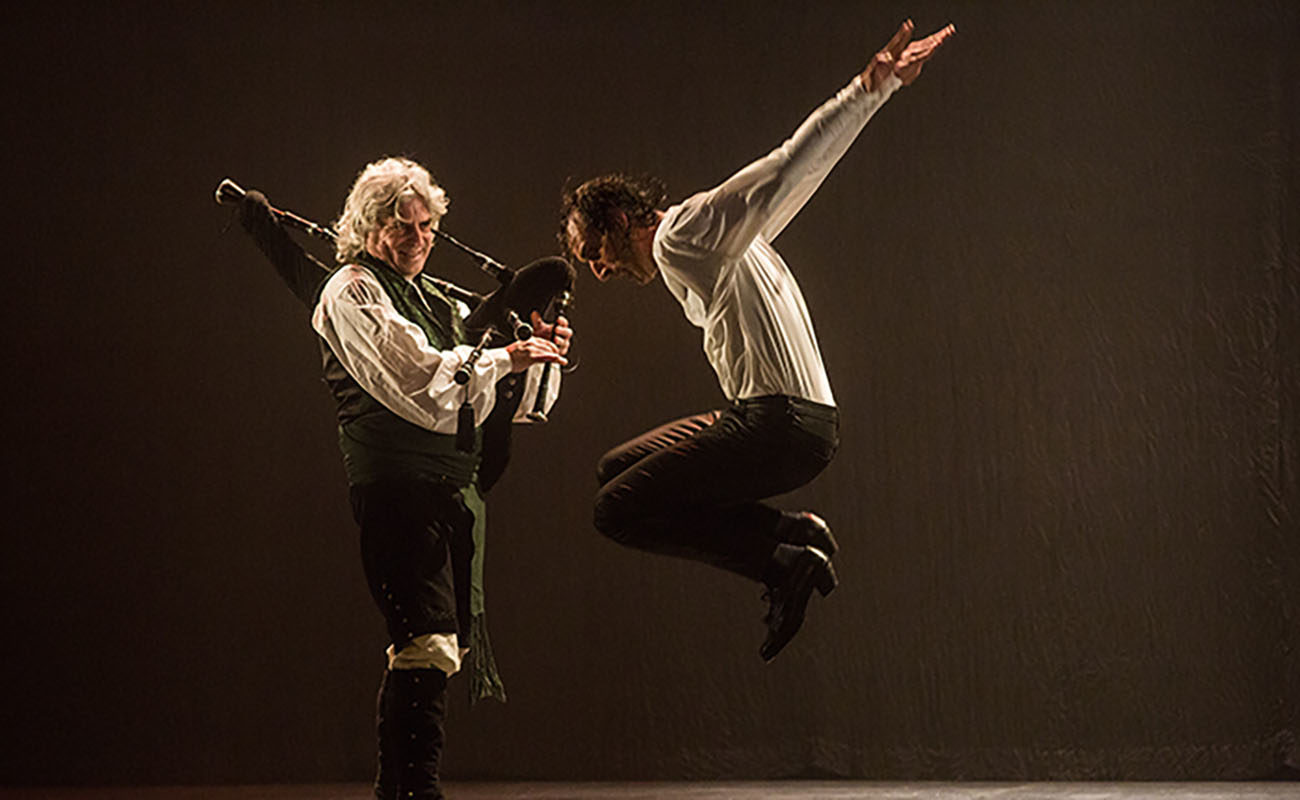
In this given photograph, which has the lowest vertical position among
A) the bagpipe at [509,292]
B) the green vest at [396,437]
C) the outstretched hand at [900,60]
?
the green vest at [396,437]

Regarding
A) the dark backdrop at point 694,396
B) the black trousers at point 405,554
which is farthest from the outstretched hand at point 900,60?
the dark backdrop at point 694,396

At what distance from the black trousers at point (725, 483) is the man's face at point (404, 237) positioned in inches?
34.6

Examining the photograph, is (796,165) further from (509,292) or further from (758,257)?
(509,292)

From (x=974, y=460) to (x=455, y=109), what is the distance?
7.15 feet

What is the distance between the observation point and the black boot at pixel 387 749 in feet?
12.2

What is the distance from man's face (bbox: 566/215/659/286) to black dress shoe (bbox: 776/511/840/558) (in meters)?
0.71

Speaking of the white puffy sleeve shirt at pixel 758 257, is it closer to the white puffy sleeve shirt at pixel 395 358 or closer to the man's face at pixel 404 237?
the white puffy sleeve shirt at pixel 395 358

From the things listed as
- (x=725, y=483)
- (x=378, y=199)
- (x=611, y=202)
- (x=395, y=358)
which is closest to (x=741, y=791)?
(x=725, y=483)

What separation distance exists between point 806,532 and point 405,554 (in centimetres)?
102

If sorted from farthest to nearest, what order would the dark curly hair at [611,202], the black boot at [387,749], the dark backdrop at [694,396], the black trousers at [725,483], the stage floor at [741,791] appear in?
the dark backdrop at [694,396] < the stage floor at [741,791] < the black boot at [387,749] < the dark curly hair at [611,202] < the black trousers at [725,483]

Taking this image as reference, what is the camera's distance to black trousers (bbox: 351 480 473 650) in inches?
146

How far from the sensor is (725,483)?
3.43 m

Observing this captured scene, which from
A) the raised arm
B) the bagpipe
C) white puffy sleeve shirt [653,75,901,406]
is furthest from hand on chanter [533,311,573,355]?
Result: the raised arm

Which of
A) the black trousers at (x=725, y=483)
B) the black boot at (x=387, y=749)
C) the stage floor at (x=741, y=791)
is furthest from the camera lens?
the stage floor at (x=741, y=791)
